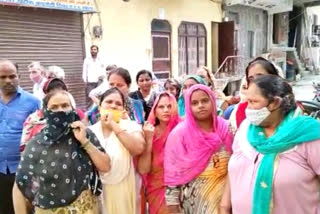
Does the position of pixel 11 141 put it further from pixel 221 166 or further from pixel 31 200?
pixel 221 166

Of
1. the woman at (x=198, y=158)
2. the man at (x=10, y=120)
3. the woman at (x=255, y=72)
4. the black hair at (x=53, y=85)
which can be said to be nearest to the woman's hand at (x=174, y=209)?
the woman at (x=198, y=158)

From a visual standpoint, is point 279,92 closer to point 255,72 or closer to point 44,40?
point 255,72

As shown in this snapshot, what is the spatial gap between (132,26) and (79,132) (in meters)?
8.32

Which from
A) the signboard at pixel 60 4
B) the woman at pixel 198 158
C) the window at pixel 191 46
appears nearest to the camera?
the woman at pixel 198 158

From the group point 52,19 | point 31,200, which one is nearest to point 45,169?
point 31,200

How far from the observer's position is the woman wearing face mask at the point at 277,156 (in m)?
1.74

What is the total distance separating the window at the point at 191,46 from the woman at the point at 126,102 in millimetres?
9207

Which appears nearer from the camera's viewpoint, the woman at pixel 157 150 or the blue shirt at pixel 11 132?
the woman at pixel 157 150

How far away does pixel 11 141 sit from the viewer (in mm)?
3096

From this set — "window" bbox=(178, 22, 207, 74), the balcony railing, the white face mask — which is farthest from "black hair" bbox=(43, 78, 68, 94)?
the balcony railing

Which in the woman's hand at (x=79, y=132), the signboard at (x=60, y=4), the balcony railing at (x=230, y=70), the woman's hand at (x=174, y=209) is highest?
the signboard at (x=60, y=4)

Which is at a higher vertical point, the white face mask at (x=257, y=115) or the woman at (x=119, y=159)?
the white face mask at (x=257, y=115)

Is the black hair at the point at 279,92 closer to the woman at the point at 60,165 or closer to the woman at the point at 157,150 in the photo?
the woman at the point at 157,150

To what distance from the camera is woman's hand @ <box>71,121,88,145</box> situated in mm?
2062
